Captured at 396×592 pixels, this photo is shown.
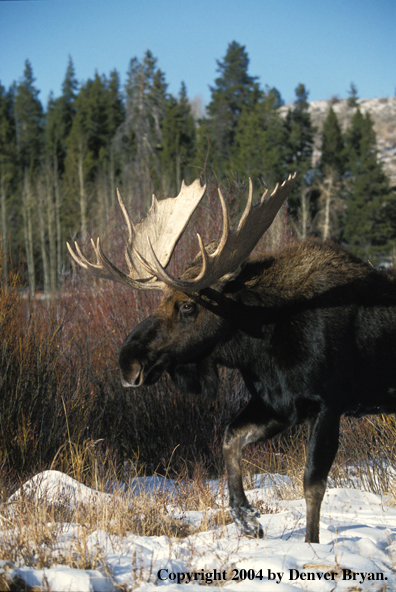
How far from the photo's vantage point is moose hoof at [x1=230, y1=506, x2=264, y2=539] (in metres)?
3.34

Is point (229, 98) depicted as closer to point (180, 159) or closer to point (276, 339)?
point (180, 159)

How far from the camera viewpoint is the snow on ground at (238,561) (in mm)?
2463

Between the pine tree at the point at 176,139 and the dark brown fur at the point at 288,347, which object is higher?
the pine tree at the point at 176,139

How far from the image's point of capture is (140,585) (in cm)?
248

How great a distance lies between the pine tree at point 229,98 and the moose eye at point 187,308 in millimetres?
35679

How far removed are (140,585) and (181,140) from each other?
41108 mm

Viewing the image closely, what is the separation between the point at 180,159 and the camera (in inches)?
1187

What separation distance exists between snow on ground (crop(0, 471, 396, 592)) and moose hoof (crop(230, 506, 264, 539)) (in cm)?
7

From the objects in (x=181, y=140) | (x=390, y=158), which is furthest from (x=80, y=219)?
(x=390, y=158)

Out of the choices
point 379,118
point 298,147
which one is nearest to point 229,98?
point 298,147

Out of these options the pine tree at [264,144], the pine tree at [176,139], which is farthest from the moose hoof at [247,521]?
the pine tree at [176,139]

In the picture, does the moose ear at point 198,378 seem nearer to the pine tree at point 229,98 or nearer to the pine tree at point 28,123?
the pine tree at point 229,98

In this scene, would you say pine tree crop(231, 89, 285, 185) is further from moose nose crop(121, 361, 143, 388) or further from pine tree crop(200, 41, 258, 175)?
moose nose crop(121, 361, 143, 388)

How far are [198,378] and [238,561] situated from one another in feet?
4.49
